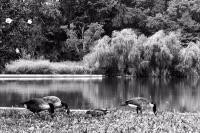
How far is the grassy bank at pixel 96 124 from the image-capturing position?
6176mm

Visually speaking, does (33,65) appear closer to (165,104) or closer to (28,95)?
(28,95)

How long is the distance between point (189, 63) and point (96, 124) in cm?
2007

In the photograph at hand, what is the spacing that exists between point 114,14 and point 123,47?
1300cm

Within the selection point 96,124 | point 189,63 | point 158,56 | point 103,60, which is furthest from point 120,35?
point 96,124

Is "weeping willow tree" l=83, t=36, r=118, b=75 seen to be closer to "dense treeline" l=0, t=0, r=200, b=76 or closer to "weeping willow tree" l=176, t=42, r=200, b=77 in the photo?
"dense treeline" l=0, t=0, r=200, b=76

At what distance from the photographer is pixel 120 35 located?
27.2 meters

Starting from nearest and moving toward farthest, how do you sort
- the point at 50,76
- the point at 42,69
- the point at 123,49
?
1. the point at 50,76
2. the point at 123,49
3. the point at 42,69

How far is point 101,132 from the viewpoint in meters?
5.90

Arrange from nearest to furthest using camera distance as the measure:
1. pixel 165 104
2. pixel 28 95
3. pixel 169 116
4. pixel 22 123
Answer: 1. pixel 22 123
2. pixel 169 116
3. pixel 165 104
4. pixel 28 95

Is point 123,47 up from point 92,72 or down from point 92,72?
up

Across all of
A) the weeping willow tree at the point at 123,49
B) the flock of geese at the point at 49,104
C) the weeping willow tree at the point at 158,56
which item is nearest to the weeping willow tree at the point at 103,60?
the weeping willow tree at the point at 123,49

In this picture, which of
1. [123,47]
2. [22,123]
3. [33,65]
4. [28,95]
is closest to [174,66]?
[123,47]

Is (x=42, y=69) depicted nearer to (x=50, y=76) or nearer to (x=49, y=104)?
(x=50, y=76)

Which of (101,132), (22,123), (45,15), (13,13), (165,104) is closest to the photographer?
(101,132)
